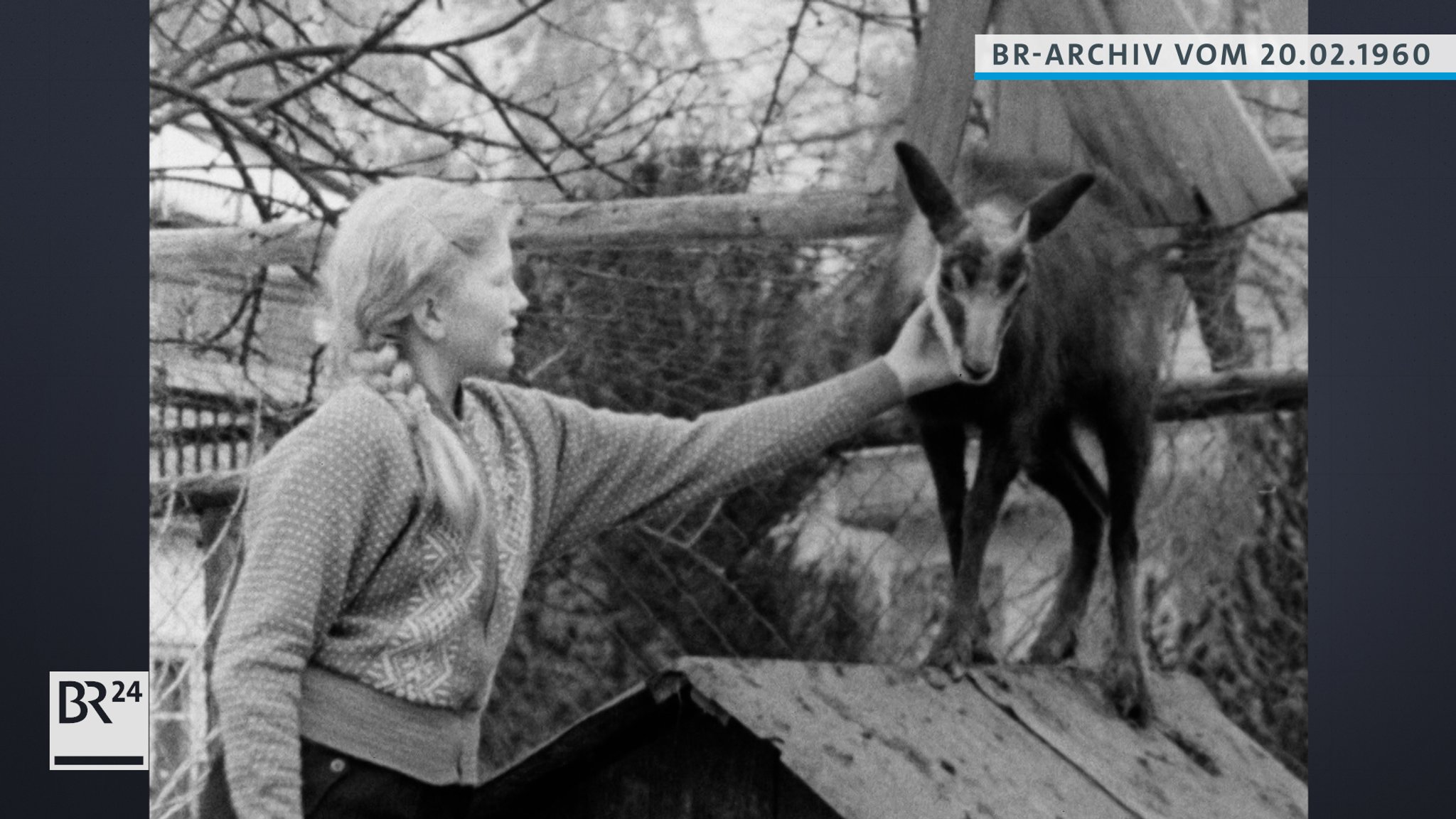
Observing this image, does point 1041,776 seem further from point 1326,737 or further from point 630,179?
point 630,179

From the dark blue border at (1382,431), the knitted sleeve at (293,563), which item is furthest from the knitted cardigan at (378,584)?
the dark blue border at (1382,431)

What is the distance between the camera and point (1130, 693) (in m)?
2.90

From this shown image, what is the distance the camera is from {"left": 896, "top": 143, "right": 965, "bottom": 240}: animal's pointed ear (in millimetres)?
2824

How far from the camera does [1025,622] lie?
9.75ft

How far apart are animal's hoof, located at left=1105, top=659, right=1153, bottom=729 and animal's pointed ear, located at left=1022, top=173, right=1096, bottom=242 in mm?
701

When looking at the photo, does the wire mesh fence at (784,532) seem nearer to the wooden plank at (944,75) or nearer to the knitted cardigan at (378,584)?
the wooden plank at (944,75)

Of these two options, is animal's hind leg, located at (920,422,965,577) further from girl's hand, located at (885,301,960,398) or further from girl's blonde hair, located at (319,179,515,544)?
girl's blonde hair, located at (319,179,515,544)

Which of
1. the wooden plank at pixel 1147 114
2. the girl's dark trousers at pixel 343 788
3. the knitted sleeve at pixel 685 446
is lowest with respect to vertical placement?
the girl's dark trousers at pixel 343 788

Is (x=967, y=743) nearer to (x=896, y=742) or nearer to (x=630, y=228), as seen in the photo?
(x=896, y=742)

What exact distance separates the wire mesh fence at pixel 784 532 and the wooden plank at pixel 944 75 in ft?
0.70

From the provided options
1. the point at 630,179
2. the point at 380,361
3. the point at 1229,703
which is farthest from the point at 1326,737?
the point at 380,361

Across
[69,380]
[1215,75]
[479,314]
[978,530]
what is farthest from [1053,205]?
[69,380]

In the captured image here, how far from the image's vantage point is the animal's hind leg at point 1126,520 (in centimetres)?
294

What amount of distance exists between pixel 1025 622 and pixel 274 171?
1470 mm
